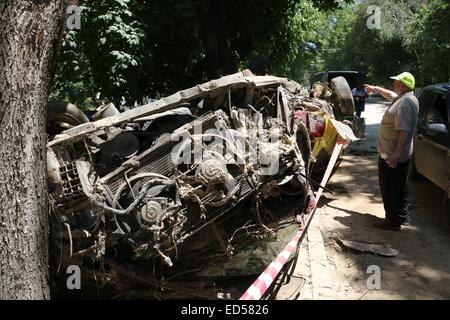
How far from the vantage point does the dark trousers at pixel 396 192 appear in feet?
19.0

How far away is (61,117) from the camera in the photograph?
442 centimetres

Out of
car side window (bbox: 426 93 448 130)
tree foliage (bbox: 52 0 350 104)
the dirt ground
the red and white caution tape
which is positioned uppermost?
tree foliage (bbox: 52 0 350 104)

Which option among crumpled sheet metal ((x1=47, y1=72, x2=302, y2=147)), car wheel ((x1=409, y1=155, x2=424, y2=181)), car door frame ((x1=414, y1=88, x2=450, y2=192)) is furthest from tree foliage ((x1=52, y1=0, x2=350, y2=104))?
crumpled sheet metal ((x1=47, y1=72, x2=302, y2=147))

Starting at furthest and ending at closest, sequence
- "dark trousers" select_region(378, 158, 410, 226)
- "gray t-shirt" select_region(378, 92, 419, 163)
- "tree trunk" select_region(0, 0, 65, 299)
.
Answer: "dark trousers" select_region(378, 158, 410, 226) < "gray t-shirt" select_region(378, 92, 419, 163) < "tree trunk" select_region(0, 0, 65, 299)

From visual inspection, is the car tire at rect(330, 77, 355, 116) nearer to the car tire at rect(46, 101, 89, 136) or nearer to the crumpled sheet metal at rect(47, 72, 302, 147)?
the crumpled sheet metal at rect(47, 72, 302, 147)

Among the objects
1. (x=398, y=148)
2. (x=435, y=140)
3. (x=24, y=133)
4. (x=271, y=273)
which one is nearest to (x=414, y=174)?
(x=435, y=140)

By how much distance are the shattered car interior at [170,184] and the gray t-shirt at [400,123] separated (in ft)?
5.57

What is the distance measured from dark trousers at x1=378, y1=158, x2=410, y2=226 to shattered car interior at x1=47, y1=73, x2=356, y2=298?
188 centimetres

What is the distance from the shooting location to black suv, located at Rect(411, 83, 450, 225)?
231 inches

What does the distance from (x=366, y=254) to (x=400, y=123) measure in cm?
158

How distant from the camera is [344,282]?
477 cm

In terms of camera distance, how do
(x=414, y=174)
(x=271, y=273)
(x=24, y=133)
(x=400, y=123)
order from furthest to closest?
(x=414, y=174) → (x=400, y=123) → (x=271, y=273) → (x=24, y=133)

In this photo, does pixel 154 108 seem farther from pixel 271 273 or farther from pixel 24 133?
pixel 271 273

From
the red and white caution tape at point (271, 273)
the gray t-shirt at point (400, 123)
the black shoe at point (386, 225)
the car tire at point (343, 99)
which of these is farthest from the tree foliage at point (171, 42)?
the red and white caution tape at point (271, 273)
